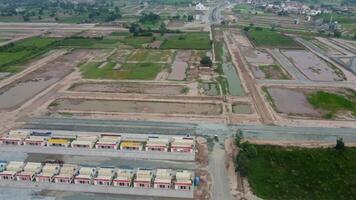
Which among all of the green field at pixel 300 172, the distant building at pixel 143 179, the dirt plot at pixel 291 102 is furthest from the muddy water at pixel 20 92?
the dirt plot at pixel 291 102

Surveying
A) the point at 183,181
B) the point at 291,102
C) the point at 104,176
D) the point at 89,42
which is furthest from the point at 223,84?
the point at 89,42

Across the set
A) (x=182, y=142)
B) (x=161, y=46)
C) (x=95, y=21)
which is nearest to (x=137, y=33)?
(x=161, y=46)

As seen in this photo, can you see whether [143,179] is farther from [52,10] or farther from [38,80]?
[52,10]

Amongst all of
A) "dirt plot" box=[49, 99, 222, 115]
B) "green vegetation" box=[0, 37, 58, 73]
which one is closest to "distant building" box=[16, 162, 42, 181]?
"dirt plot" box=[49, 99, 222, 115]

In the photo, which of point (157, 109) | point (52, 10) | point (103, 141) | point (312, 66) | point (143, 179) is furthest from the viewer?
point (52, 10)

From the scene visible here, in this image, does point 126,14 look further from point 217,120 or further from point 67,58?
point 217,120

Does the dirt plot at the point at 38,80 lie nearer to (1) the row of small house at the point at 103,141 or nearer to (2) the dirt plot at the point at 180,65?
(1) the row of small house at the point at 103,141
